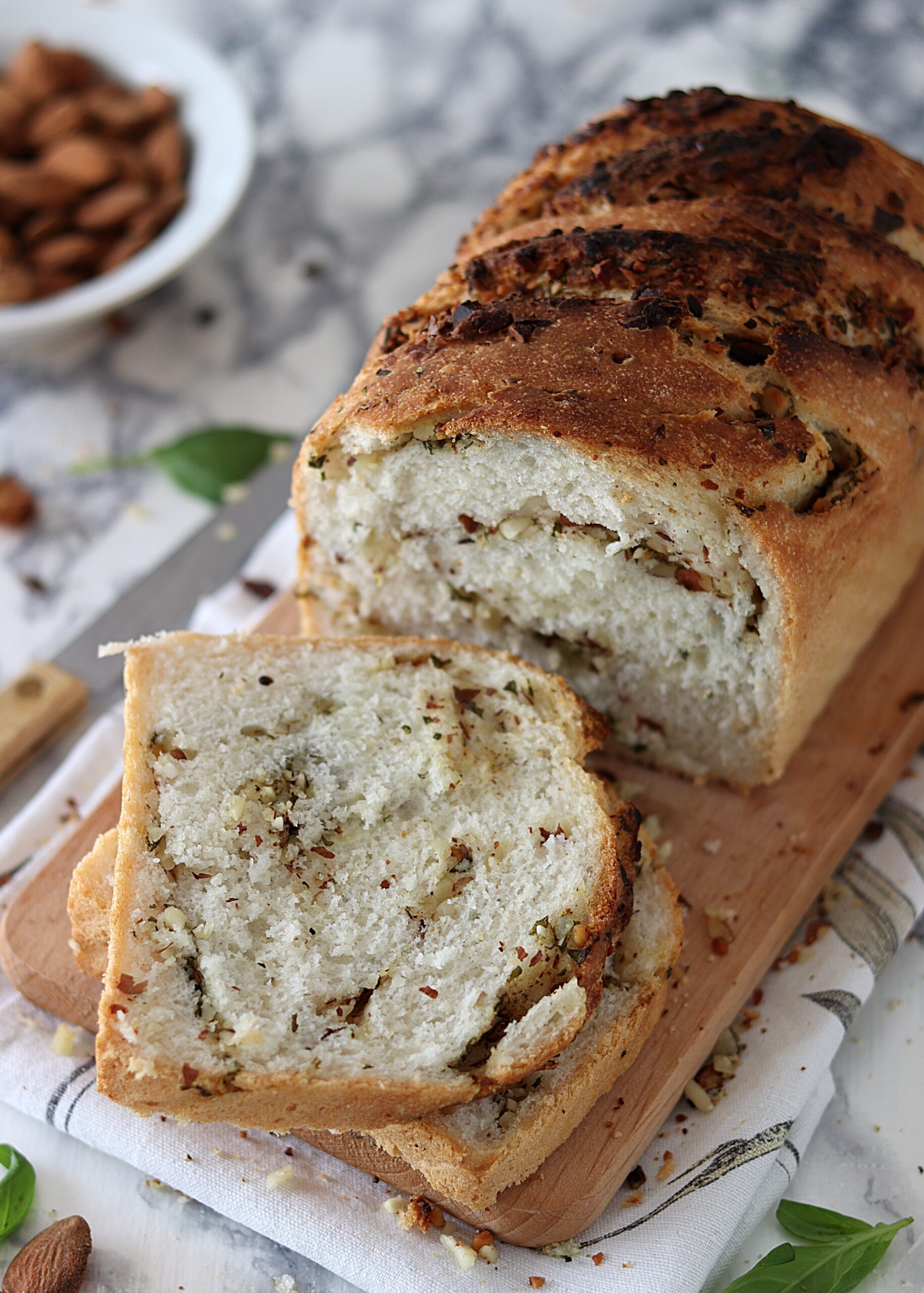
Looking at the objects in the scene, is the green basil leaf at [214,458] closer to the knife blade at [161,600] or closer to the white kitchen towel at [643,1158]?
the knife blade at [161,600]

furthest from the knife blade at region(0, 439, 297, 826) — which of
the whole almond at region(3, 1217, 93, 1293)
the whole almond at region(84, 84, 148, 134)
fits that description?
the whole almond at region(84, 84, 148, 134)

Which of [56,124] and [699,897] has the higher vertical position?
[56,124]

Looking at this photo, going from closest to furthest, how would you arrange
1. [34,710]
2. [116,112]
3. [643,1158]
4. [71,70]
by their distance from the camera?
[643,1158] → [34,710] → [116,112] → [71,70]

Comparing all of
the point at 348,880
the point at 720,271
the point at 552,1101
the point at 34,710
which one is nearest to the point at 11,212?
the point at 34,710

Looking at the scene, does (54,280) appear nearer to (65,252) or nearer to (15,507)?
(65,252)

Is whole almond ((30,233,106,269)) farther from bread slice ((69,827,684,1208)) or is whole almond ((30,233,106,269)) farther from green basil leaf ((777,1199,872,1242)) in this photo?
green basil leaf ((777,1199,872,1242))

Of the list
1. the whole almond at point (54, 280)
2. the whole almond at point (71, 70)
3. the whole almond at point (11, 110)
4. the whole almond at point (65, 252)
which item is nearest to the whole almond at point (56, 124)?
the whole almond at point (11, 110)
